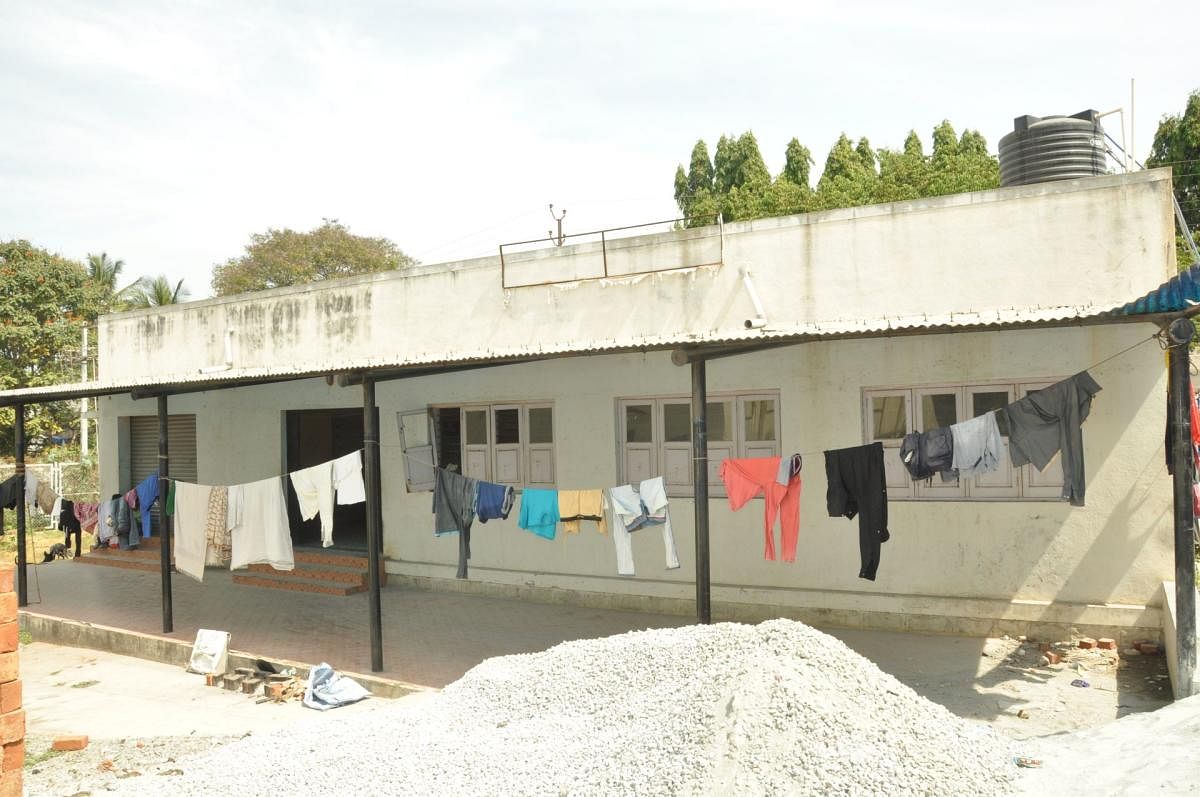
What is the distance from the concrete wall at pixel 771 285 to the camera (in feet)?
27.1

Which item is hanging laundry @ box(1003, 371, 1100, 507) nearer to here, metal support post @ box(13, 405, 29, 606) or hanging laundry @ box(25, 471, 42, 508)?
metal support post @ box(13, 405, 29, 606)

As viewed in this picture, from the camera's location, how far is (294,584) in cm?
1315

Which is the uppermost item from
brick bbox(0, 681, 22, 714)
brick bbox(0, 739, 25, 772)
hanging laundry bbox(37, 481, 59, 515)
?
hanging laundry bbox(37, 481, 59, 515)

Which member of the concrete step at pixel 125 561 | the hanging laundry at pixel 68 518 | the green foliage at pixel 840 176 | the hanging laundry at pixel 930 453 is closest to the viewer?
the hanging laundry at pixel 930 453

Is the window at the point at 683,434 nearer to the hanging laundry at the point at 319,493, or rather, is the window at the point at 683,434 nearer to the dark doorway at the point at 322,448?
the hanging laundry at the point at 319,493

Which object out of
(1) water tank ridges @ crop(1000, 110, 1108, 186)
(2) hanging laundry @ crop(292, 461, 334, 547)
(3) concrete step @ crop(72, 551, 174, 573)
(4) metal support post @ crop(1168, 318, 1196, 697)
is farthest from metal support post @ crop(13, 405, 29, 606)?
(1) water tank ridges @ crop(1000, 110, 1108, 186)

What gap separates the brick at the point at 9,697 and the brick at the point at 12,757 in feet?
0.69

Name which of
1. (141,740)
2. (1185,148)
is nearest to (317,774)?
(141,740)

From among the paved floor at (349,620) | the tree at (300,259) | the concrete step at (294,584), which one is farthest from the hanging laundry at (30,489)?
the tree at (300,259)

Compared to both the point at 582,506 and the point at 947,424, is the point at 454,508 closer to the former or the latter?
the point at 582,506

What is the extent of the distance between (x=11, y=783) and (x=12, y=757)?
15 centimetres

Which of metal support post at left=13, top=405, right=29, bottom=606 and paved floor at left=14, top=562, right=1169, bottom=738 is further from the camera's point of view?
metal support post at left=13, top=405, right=29, bottom=606

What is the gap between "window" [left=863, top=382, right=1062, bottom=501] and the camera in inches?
340

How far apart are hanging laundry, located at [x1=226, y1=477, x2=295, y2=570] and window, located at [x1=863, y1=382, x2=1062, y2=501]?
673 cm
